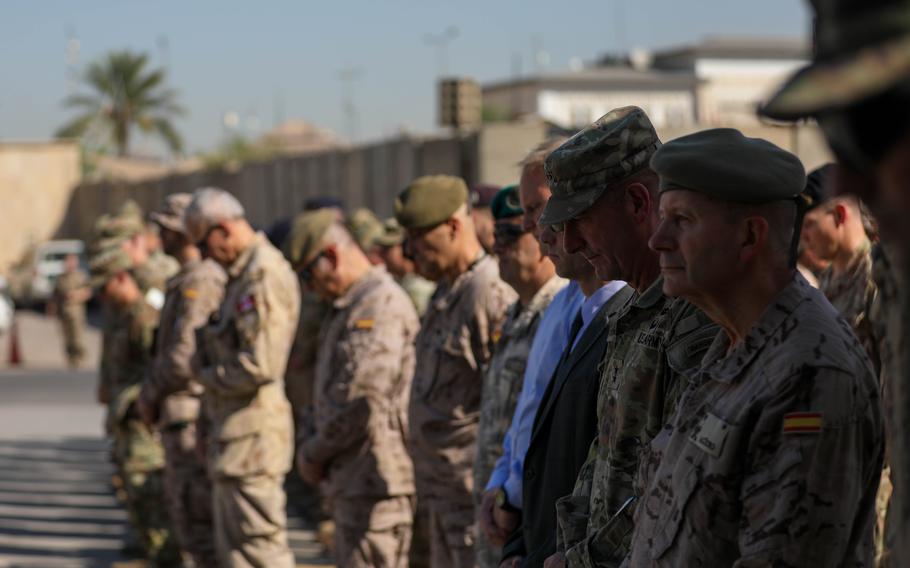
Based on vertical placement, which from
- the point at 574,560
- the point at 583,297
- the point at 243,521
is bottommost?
the point at 243,521

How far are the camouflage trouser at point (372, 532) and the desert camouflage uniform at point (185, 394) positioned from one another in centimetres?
202

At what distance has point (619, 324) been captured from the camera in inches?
126

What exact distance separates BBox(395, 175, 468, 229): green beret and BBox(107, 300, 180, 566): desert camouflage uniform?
362 centimetres

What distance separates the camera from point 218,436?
22.6 ft

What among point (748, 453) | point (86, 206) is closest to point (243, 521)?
point (748, 453)

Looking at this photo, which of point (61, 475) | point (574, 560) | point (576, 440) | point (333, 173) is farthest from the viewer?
point (333, 173)

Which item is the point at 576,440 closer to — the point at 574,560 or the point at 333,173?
the point at 574,560

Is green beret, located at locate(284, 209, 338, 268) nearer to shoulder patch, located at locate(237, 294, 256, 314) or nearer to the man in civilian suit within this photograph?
shoulder patch, located at locate(237, 294, 256, 314)

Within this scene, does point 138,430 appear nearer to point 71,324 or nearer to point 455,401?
point 455,401

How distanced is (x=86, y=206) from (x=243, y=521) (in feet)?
126

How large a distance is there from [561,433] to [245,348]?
325 centimetres

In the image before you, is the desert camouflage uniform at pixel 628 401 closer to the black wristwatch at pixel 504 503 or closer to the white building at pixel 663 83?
the black wristwatch at pixel 504 503

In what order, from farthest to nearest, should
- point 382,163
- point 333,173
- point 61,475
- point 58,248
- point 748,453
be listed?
point 58,248 < point 333,173 < point 382,163 < point 61,475 < point 748,453

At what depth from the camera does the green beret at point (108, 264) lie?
884 centimetres
